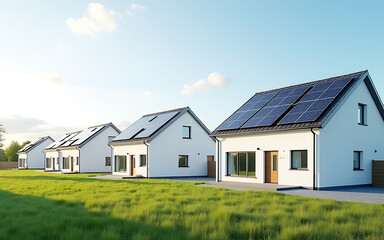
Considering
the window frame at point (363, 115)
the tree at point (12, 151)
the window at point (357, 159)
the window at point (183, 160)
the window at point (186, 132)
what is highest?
A: the window frame at point (363, 115)

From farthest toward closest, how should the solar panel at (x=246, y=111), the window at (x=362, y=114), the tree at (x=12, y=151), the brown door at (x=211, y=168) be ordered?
the tree at (x=12, y=151), the brown door at (x=211, y=168), the solar panel at (x=246, y=111), the window at (x=362, y=114)

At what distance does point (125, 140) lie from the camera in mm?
31281

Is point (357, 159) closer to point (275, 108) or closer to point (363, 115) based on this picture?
point (363, 115)

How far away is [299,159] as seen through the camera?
61.3 ft

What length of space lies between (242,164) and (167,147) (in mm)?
8919

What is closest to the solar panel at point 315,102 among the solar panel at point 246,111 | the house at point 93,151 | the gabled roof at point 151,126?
the solar panel at point 246,111

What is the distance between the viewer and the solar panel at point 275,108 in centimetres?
2030

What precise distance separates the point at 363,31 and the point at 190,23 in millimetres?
8460

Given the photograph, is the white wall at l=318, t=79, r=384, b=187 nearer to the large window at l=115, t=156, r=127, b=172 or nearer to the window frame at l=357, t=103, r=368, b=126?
the window frame at l=357, t=103, r=368, b=126

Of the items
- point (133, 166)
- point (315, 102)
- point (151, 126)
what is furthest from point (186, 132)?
point (315, 102)

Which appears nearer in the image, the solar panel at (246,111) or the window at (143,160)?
the solar panel at (246,111)

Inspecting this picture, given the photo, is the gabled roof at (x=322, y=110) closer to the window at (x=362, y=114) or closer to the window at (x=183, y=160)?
the window at (x=362, y=114)

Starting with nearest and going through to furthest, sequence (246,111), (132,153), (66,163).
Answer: (246,111) < (132,153) < (66,163)

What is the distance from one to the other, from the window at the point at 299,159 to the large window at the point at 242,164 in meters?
2.53
